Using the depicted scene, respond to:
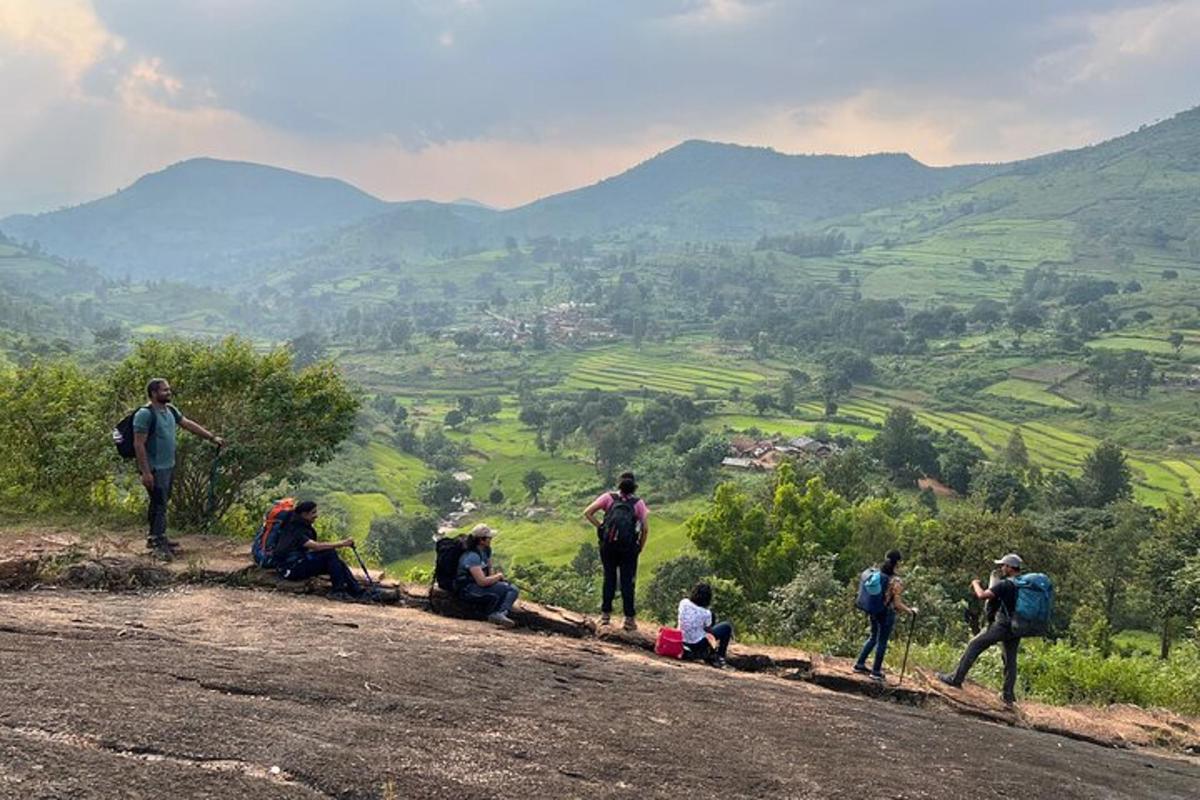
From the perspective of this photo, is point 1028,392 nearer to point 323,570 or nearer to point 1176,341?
point 1176,341

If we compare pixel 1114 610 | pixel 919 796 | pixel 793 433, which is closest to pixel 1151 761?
pixel 919 796

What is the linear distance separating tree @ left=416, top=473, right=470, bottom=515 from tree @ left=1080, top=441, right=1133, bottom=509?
5642 cm

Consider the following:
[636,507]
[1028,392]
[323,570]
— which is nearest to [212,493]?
[323,570]

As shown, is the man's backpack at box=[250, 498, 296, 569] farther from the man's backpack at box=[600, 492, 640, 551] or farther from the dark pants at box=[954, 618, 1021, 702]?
the dark pants at box=[954, 618, 1021, 702]

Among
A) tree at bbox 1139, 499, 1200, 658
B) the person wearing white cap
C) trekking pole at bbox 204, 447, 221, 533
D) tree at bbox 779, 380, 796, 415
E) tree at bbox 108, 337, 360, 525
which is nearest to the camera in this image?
the person wearing white cap

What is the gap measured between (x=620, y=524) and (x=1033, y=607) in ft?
18.4

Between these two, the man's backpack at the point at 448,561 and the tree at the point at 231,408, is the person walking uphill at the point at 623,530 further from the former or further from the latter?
the tree at the point at 231,408

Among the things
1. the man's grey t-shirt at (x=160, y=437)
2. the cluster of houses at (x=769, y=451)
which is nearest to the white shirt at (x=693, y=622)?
the man's grey t-shirt at (x=160, y=437)

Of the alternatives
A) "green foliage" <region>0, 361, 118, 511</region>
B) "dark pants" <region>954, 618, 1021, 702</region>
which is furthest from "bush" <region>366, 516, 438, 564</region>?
"dark pants" <region>954, 618, 1021, 702</region>

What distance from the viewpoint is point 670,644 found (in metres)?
9.65

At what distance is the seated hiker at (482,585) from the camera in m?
9.53

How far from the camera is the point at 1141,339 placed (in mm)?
123562

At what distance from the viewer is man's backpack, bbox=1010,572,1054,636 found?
10.2m

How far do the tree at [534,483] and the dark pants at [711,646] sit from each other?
67859 mm
